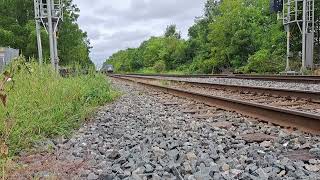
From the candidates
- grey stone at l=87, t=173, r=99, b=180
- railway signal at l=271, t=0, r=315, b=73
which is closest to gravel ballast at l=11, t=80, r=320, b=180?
grey stone at l=87, t=173, r=99, b=180

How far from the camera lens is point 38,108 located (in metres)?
6.29

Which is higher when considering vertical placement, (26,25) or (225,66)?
(26,25)

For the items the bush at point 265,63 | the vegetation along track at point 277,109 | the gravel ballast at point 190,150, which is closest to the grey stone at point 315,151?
the gravel ballast at point 190,150

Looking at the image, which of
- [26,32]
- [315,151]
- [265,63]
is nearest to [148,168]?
[315,151]

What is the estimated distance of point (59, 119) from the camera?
20.7 ft

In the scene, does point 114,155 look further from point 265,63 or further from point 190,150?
point 265,63

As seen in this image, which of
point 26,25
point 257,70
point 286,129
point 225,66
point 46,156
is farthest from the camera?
point 225,66

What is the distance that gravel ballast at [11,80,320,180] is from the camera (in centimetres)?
359

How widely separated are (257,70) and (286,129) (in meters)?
26.3

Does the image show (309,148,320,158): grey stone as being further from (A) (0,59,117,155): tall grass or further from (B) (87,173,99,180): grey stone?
(A) (0,59,117,155): tall grass

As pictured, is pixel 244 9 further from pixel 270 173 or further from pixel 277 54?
pixel 270 173

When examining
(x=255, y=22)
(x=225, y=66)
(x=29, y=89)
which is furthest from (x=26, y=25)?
(x=29, y=89)

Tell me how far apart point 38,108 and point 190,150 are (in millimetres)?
2928

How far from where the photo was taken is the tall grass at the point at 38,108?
4961 mm
